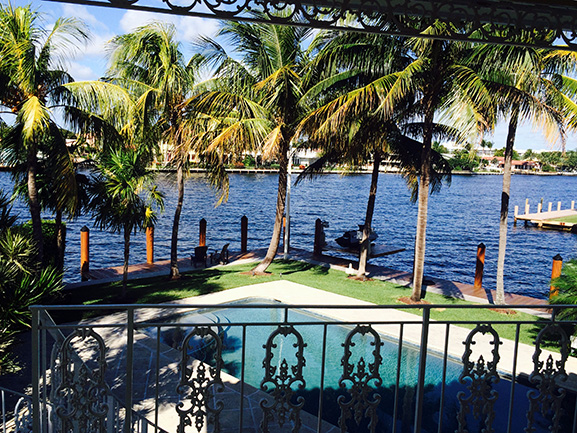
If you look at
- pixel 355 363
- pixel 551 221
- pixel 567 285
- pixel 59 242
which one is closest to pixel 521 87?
pixel 567 285

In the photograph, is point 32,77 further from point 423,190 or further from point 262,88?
point 423,190

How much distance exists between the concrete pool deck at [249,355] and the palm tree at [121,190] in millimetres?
2421

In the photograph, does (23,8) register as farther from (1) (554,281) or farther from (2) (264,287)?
(1) (554,281)

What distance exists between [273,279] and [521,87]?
820cm

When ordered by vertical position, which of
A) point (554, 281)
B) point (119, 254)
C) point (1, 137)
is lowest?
point (119, 254)

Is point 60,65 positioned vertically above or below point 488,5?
above

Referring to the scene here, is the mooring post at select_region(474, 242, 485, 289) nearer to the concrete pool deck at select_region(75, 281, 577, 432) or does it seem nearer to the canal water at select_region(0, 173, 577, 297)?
the concrete pool deck at select_region(75, 281, 577, 432)

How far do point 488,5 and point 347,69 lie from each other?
9973 mm

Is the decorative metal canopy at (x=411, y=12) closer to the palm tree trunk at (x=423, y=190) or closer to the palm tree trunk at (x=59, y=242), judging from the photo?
the palm tree trunk at (x=423, y=190)

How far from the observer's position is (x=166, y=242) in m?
30.0

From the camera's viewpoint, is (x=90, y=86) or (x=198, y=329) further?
(x=90, y=86)

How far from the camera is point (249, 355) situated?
9.55 metres

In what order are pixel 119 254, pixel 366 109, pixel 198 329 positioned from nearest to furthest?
1. pixel 198 329
2. pixel 366 109
3. pixel 119 254

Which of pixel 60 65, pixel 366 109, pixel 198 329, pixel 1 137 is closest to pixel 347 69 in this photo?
pixel 366 109
